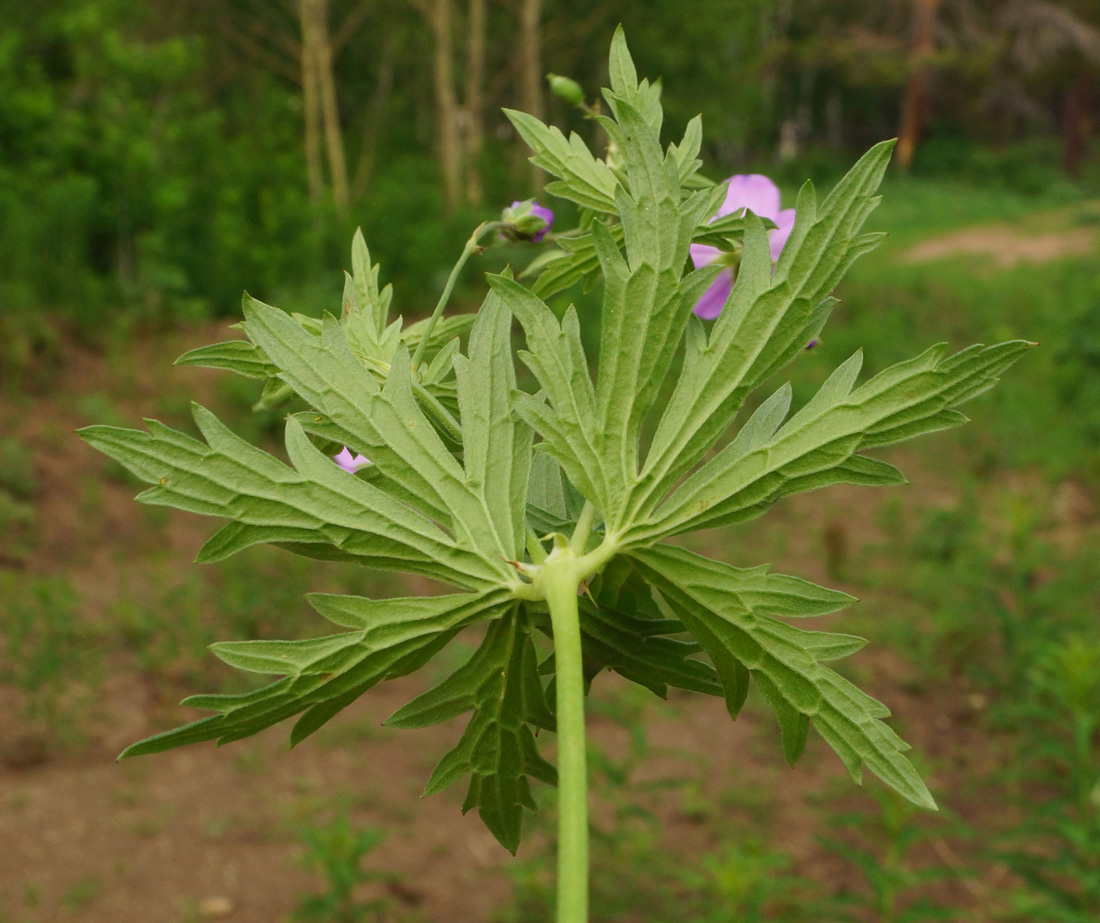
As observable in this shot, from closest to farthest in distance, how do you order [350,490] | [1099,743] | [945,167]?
[350,490] < [1099,743] < [945,167]

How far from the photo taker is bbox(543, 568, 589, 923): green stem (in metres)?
0.34

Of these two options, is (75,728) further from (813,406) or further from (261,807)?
(813,406)

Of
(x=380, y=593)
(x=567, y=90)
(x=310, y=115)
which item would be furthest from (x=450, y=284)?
(x=310, y=115)

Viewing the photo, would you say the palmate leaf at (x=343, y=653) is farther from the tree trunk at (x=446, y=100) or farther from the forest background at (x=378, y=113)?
the tree trunk at (x=446, y=100)

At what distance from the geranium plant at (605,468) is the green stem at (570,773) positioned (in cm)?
4

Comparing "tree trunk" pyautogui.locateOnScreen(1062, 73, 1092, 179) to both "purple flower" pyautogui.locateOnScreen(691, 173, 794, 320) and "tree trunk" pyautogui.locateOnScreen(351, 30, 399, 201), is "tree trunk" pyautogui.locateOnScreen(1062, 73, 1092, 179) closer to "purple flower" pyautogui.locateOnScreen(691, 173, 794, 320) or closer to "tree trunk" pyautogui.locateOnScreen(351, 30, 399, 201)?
"tree trunk" pyautogui.locateOnScreen(351, 30, 399, 201)

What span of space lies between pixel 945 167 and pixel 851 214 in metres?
20.8

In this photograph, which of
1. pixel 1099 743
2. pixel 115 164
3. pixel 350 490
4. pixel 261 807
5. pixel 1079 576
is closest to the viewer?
pixel 350 490

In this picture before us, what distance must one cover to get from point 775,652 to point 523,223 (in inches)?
13.0

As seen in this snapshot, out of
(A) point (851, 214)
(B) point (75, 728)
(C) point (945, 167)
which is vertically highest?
→ (C) point (945, 167)

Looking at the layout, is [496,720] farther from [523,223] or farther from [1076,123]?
[1076,123]

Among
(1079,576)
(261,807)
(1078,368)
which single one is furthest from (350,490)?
(1078,368)

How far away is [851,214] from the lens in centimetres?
45

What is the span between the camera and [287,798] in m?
3.18
